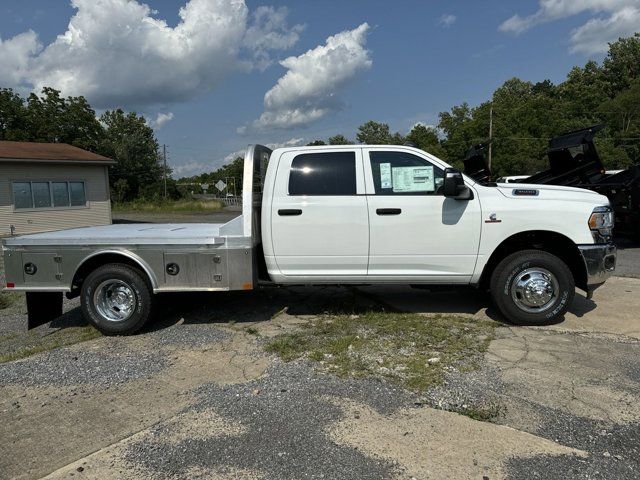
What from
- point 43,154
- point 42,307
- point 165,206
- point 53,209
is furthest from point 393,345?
point 165,206

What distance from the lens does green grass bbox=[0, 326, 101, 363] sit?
5137 mm

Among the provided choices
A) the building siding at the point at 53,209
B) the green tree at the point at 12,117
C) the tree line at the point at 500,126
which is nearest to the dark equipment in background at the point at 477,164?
the building siding at the point at 53,209

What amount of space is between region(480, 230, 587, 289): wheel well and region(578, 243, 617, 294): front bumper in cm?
14

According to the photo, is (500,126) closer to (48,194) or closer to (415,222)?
→ (48,194)

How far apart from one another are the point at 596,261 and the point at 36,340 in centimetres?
637

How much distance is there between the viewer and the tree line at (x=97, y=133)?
45531 millimetres

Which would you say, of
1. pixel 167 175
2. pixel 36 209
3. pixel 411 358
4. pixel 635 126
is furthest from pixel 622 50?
pixel 411 358

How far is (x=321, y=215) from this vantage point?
18.1 ft

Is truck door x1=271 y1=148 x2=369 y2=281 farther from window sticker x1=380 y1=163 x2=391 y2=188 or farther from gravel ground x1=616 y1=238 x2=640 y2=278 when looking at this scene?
gravel ground x1=616 y1=238 x2=640 y2=278

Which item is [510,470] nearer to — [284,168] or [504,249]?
[504,249]

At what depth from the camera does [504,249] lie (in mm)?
5723

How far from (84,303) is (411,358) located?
366 centimetres

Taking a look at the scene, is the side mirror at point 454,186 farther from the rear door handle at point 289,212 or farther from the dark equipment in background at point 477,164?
the dark equipment in background at point 477,164

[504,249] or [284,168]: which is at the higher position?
[284,168]
